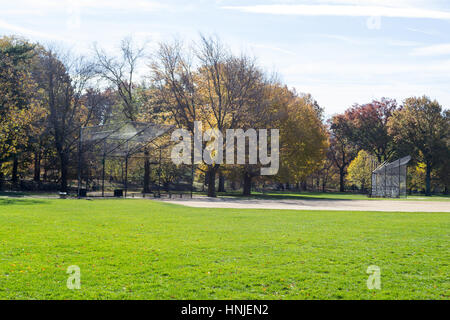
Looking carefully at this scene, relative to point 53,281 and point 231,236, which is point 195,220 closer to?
point 231,236

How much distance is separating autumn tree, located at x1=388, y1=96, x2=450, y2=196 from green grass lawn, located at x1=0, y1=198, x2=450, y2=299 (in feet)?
163

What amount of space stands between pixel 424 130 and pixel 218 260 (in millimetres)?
58701

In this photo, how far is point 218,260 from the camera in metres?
8.77

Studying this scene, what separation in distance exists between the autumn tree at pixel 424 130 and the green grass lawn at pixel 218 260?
49632 millimetres

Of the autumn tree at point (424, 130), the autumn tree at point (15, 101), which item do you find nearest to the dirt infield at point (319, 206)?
the autumn tree at point (15, 101)

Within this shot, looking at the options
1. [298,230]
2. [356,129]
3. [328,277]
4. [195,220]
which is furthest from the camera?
[356,129]

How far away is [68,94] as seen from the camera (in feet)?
131

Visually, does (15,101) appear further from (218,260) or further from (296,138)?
(218,260)

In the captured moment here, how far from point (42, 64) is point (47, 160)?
36.2ft

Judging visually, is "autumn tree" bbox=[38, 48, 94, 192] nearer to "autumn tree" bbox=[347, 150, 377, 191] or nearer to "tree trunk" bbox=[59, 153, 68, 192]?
"tree trunk" bbox=[59, 153, 68, 192]

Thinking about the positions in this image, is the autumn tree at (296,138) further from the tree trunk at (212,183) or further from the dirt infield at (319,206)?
the dirt infield at (319,206)

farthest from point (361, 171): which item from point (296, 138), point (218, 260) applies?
point (218, 260)

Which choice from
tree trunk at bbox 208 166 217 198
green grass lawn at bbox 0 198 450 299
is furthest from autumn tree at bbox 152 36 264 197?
green grass lawn at bbox 0 198 450 299

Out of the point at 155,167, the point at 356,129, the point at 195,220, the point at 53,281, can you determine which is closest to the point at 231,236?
the point at 195,220
